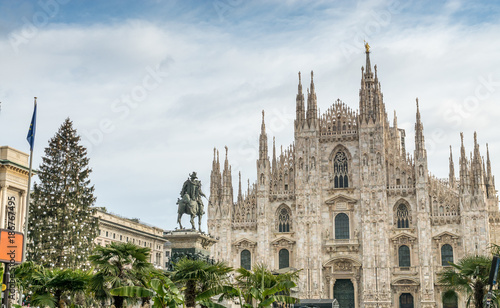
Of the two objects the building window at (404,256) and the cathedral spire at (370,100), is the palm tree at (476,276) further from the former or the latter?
the cathedral spire at (370,100)

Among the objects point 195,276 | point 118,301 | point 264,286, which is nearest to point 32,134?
point 118,301

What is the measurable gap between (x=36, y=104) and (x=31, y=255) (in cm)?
1362

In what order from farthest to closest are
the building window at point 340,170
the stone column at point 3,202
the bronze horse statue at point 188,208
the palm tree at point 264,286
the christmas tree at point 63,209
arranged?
the building window at point 340,170 < the stone column at point 3,202 < the christmas tree at point 63,209 < the bronze horse statue at point 188,208 < the palm tree at point 264,286

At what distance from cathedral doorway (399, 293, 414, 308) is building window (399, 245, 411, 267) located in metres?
2.76

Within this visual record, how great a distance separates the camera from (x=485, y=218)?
5897cm

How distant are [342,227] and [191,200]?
35604 mm

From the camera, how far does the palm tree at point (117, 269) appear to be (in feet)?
71.5

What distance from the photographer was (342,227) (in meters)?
63.9

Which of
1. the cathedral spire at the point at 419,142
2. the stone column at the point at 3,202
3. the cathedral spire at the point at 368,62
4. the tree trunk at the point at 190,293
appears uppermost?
the cathedral spire at the point at 368,62

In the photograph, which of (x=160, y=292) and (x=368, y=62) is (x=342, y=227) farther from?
(x=160, y=292)

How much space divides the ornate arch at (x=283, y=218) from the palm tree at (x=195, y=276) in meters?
43.0

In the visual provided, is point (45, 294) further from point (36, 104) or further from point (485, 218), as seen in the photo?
point (485, 218)

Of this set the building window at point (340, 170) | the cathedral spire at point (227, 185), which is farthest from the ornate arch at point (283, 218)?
the building window at point (340, 170)

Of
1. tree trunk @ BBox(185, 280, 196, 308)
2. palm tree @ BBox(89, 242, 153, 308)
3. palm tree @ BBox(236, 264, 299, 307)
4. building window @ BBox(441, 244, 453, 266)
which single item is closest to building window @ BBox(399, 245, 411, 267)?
building window @ BBox(441, 244, 453, 266)
